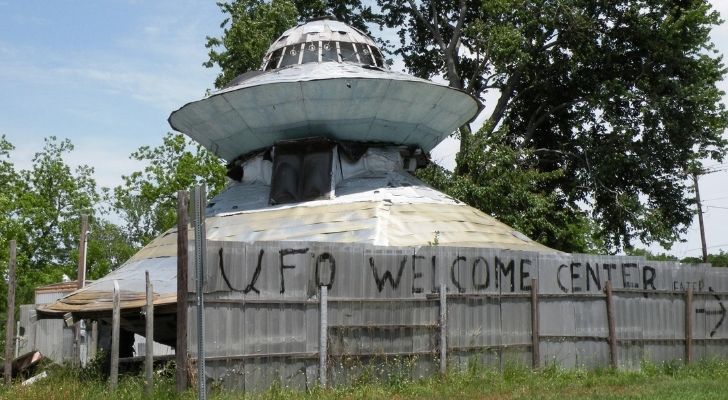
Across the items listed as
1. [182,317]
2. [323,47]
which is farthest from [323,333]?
[323,47]

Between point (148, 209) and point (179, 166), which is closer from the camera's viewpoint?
point (179, 166)

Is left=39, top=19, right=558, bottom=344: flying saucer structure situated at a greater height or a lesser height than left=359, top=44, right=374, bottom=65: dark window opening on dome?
lesser

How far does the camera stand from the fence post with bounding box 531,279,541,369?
1433cm

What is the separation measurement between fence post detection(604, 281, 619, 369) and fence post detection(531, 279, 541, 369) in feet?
4.79

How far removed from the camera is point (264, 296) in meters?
12.3

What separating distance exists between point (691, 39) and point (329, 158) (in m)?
17.9

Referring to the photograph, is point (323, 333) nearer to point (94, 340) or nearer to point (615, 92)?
point (94, 340)

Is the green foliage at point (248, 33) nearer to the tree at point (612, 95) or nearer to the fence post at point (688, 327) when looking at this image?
the tree at point (612, 95)

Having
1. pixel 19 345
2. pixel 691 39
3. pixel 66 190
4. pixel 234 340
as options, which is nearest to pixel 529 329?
pixel 234 340

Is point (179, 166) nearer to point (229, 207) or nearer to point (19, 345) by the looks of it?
point (19, 345)

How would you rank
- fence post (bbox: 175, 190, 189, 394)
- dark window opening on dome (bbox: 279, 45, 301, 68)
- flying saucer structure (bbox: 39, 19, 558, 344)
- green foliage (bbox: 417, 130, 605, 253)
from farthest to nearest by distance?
green foliage (bbox: 417, 130, 605, 253)
dark window opening on dome (bbox: 279, 45, 301, 68)
flying saucer structure (bbox: 39, 19, 558, 344)
fence post (bbox: 175, 190, 189, 394)

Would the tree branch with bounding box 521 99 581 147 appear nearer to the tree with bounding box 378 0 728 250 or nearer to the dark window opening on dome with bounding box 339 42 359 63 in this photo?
the tree with bounding box 378 0 728 250

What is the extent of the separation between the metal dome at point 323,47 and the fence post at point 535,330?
8.56 meters

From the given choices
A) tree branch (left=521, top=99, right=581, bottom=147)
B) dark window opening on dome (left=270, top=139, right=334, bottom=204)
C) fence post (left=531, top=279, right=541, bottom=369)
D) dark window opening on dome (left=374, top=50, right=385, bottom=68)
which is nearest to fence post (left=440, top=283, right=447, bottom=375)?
fence post (left=531, top=279, right=541, bottom=369)
